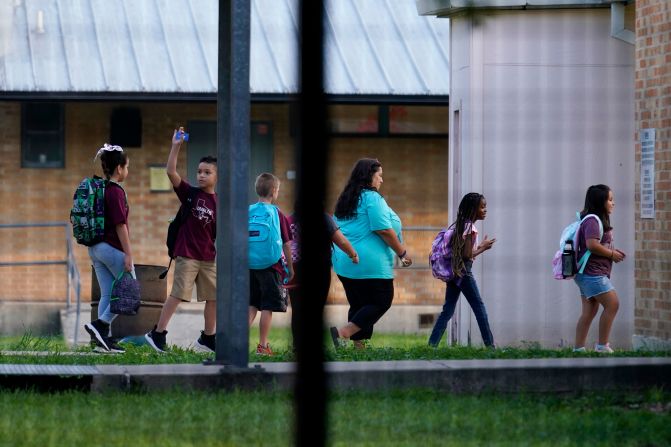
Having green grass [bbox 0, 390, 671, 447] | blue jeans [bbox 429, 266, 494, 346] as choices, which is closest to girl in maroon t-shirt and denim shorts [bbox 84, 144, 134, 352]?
blue jeans [bbox 429, 266, 494, 346]

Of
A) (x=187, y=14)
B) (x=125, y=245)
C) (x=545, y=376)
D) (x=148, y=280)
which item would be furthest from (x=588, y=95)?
(x=187, y=14)

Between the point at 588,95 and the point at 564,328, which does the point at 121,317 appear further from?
the point at 588,95

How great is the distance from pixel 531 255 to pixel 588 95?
3.04 meters

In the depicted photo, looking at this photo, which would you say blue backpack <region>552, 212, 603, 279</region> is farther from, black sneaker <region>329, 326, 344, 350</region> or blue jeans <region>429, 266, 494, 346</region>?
black sneaker <region>329, 326, 344, 350</region>

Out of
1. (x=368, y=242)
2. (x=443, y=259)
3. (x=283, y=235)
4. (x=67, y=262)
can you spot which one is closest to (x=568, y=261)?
(x=443, y=259)

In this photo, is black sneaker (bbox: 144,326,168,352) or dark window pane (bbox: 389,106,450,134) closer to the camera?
black sneaker (bbox: 144,326,168,352)

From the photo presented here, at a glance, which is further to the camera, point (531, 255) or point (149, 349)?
point (531, 255)

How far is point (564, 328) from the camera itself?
11.0m

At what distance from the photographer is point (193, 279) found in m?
9.99

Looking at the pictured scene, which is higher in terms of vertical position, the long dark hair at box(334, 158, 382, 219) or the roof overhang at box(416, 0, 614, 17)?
the roof overhang at box(416, 0, 614, 17)

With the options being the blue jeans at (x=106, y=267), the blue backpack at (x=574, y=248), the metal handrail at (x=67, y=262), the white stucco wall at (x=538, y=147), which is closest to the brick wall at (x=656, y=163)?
the white stucco wall at (x=538, y=147)

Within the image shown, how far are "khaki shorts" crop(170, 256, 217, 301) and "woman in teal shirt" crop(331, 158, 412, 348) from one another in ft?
3.13

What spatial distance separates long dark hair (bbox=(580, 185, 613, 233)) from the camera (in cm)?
962

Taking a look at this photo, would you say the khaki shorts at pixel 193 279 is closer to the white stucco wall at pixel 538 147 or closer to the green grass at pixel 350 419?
the white stucco wall at pixel 538 147
